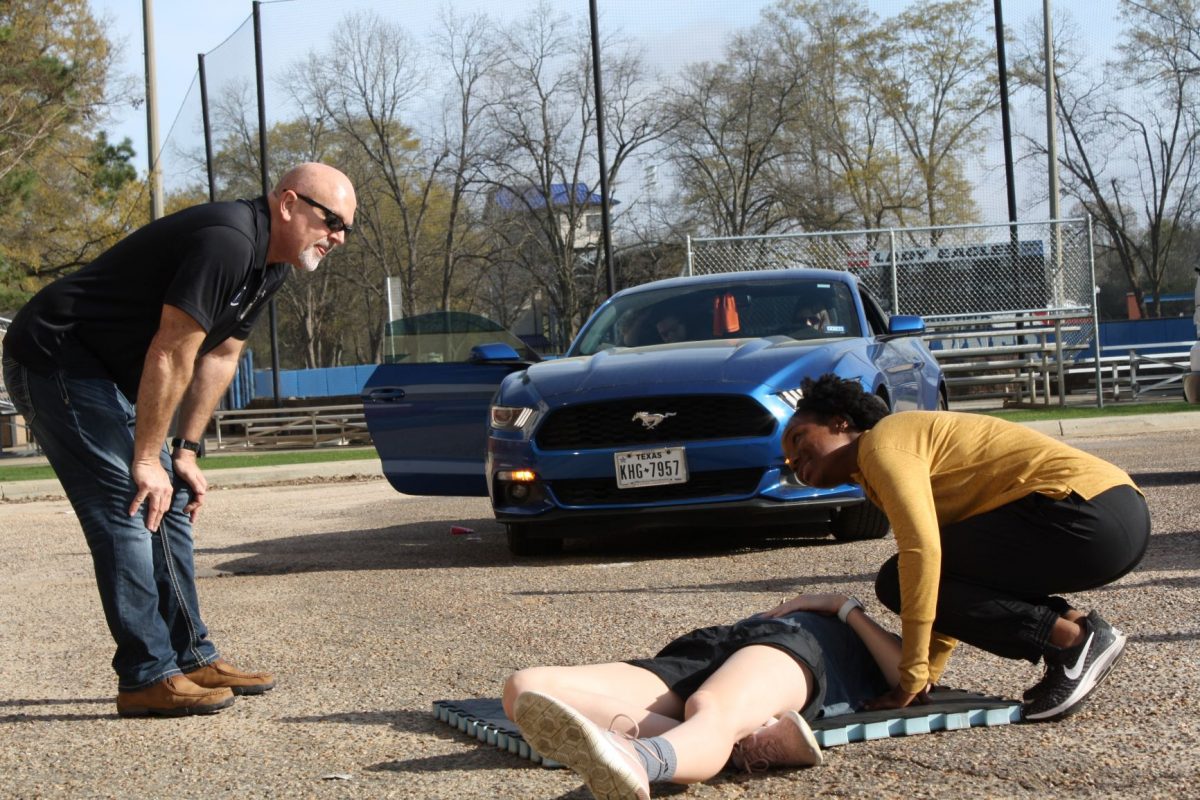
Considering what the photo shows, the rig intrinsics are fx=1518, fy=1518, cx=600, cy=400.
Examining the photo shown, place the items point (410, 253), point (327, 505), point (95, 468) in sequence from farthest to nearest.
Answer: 1. point (410, 253)
2. point (327, 505)
3. point (95, 468)

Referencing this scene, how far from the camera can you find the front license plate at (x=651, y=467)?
24.1 feet

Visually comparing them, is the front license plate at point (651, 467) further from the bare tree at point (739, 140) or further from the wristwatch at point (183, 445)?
the bare tree at point (739, 140)

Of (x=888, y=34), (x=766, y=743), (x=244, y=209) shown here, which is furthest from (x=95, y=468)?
(x=888, y=34)

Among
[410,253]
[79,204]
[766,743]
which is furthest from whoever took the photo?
[410,253]

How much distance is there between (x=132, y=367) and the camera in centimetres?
450

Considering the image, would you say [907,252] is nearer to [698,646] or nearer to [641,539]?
[641,539]

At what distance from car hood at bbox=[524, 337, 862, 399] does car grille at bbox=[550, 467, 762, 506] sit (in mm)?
433

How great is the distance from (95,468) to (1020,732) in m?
2.65

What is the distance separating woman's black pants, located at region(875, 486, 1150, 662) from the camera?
3840mm

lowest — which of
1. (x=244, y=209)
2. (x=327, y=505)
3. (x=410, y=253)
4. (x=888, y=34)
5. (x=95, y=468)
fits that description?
(x=327, y=505)

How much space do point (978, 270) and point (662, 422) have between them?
1417cm

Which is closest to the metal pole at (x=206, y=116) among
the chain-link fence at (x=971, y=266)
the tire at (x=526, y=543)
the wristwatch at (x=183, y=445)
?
the chain-link fence at (x=971, y=266)

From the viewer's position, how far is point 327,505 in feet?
42.7

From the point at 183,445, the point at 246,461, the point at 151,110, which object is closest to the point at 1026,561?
the point at 183,445
